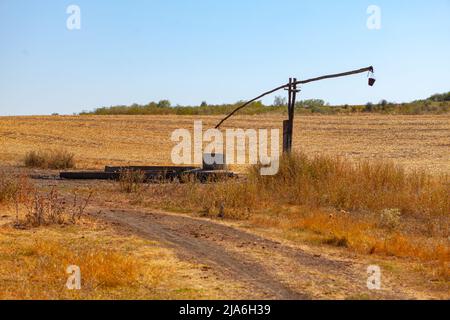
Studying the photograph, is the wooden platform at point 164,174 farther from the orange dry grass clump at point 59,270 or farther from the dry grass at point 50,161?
the orange dry grass clump at point 59,270

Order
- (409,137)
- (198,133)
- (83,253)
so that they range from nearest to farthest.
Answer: (83,253), (409,137), (198,133)

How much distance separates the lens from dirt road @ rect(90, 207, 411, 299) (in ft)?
24.2

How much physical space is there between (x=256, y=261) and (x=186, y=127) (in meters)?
31.1

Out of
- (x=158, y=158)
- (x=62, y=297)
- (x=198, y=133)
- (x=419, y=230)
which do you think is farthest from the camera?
(x=198, y=133)

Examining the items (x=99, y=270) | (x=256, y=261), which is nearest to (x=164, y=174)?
(x=256, y=261)

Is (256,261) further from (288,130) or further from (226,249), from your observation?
(288,130)

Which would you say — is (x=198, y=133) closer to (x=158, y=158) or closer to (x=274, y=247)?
(x=158, y=158)

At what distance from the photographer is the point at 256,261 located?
878cm

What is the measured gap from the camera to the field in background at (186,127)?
26836 millimetres

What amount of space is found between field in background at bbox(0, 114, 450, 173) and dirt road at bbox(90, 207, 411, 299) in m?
12.5

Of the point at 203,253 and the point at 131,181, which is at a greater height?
the point at 131,181
